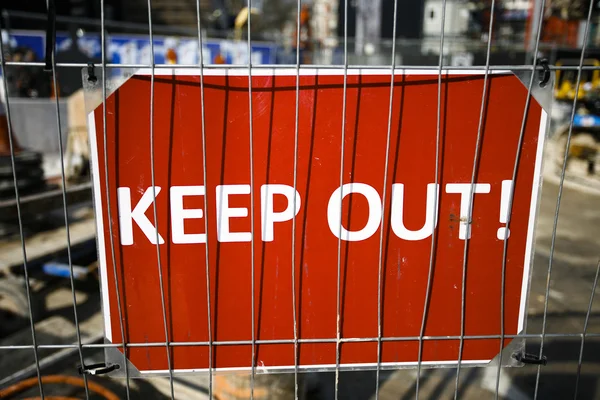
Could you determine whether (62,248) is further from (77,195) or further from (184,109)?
(184,109)

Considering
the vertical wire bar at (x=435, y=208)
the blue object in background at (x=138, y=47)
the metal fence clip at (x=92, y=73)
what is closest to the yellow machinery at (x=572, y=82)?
the blue object in background at (x=138, y=47)

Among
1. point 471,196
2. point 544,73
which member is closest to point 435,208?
point 471,196

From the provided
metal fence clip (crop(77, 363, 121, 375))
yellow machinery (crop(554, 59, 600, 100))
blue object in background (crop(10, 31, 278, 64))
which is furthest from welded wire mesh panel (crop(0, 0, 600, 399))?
yellow machinery (crop(554, 59, 600, 100))

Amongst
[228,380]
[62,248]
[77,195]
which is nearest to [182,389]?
[228,380]

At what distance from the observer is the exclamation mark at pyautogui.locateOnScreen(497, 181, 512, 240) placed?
139 centimetres

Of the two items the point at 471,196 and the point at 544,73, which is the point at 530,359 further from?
the point at 544,73

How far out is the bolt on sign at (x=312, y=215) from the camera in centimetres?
131

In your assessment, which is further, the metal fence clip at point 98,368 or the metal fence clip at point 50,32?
the metal fence clip at point 98,368

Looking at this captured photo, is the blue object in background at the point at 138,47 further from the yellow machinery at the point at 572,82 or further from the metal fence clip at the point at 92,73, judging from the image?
the yellow machinery at the point at 572,82

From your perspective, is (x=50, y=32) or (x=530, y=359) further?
(x=530, y=359)

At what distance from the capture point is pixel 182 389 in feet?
11.1

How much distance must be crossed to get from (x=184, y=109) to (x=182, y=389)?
2.73 m

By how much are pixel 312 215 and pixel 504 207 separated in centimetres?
60

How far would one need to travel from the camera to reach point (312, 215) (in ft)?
4.52
